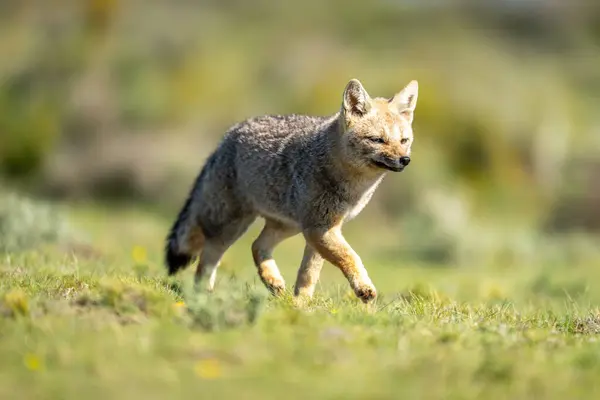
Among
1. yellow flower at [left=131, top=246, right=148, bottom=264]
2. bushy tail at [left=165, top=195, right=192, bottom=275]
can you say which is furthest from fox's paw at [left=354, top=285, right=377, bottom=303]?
yellow flower at [left=131, top=246, right=148, bottom=264]

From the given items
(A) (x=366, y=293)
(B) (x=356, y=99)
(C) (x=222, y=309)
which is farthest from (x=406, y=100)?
(C) (x=222, y=309)

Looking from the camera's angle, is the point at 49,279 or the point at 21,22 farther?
the point at 21,22

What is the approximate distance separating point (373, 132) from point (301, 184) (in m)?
0.84

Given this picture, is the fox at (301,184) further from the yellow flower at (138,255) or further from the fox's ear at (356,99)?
the yellow flower at (138,255)

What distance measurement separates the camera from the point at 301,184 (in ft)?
28.8

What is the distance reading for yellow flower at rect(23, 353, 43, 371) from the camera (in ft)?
17.0

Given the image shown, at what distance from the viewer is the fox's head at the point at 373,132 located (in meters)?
8.33

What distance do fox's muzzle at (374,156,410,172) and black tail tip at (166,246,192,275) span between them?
2.74 metres

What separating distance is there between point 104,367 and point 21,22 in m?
36.5

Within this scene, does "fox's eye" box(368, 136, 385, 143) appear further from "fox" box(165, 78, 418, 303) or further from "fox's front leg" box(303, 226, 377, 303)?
"fox's front leg" box(303, 226, 377, 303)

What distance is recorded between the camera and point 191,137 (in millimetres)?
27953

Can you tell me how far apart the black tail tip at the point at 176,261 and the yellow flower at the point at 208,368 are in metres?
4.77

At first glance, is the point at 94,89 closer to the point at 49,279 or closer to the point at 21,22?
the point at 21,22

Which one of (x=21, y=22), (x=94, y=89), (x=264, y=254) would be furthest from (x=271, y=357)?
(x=21, y=22)
